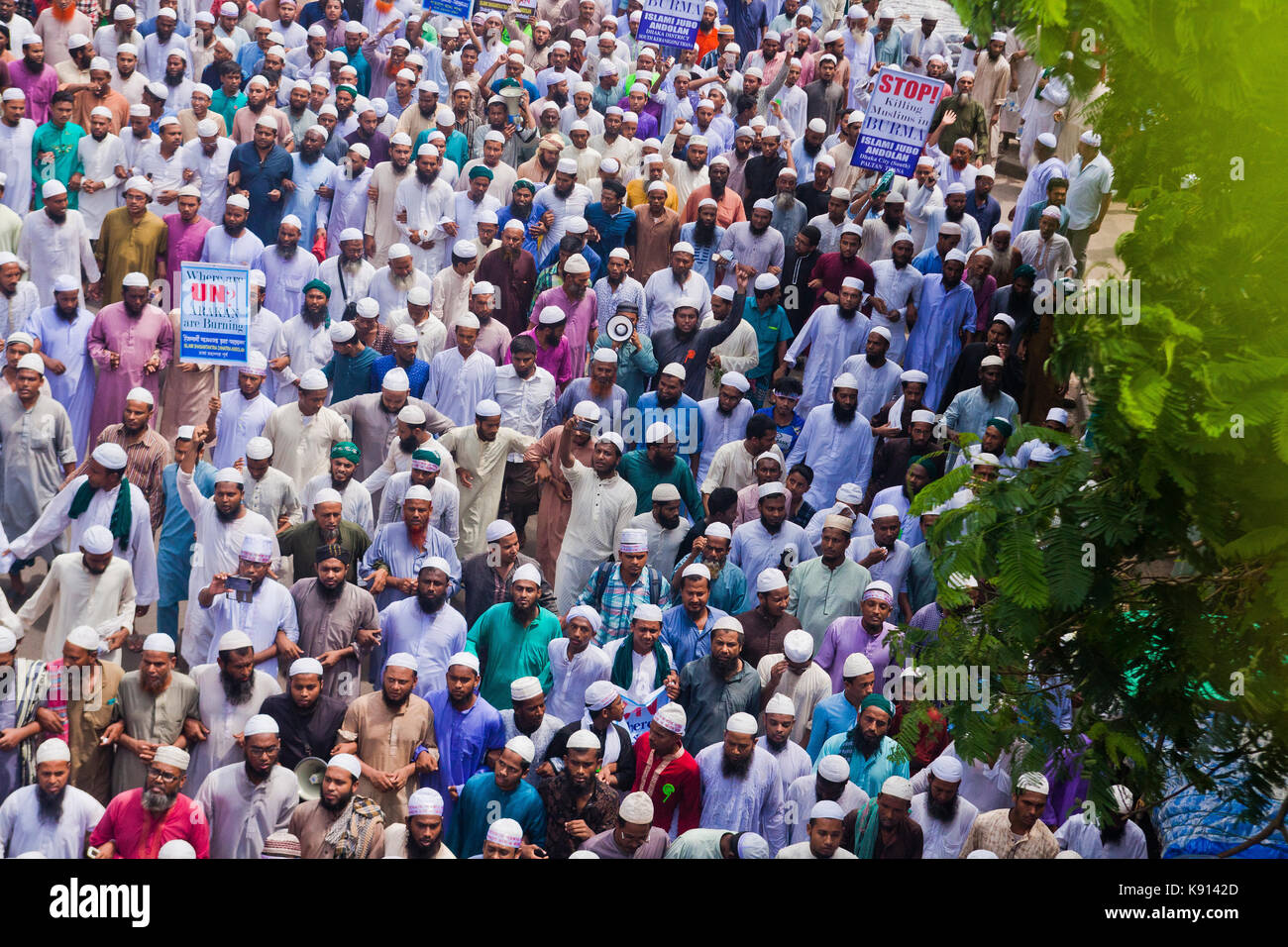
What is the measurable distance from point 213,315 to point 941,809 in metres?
5.13

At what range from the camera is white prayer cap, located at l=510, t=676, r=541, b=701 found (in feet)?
26.8

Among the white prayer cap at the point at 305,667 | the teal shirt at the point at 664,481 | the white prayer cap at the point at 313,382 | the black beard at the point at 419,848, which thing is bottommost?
the black beard at the point at 419,848

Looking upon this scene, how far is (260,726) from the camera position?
25.3ft

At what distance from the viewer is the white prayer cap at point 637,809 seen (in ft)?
24.5

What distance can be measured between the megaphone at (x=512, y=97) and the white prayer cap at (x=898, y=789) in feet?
27.5

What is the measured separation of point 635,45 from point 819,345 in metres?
6.82

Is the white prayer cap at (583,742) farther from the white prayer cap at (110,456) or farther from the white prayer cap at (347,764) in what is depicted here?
the white prayer cap at (110,456)

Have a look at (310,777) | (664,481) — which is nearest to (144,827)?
(310,777)

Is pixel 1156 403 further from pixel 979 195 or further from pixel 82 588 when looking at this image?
pixel 979 195

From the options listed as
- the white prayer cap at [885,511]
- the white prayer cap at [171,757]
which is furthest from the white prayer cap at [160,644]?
the white prayer cap at [885,511]

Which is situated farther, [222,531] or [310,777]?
[222,531]

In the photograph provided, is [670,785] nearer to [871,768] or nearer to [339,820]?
[871,768]

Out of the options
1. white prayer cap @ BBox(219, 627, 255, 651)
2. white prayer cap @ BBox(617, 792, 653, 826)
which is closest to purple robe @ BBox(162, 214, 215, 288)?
white prayer cap @ BBox(219, 627, 255, 651)

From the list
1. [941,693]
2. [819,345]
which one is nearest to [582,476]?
[819,345]
